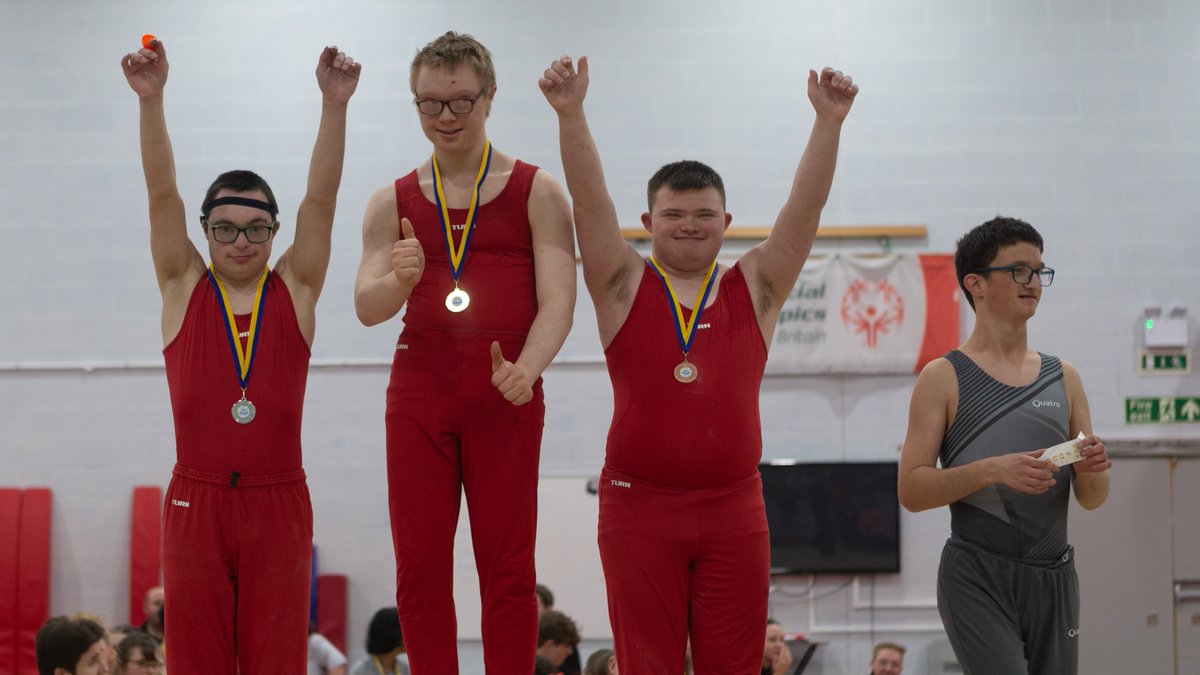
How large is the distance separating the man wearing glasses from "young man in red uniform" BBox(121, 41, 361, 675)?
2.05 m

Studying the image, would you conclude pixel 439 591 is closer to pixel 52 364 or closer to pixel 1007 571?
pixel 1007 571

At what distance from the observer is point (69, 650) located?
18.5 feet

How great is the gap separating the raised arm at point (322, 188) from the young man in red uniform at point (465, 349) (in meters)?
0.24

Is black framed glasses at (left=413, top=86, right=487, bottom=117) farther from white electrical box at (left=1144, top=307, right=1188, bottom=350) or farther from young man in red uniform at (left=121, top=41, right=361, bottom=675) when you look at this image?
white electrical box at (left=1144, top=307, right=1188, bottom=350)

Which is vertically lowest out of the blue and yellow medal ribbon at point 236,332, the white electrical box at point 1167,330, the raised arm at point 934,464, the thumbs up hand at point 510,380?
the raised arm at point 934,464

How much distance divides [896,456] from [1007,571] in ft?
22.5

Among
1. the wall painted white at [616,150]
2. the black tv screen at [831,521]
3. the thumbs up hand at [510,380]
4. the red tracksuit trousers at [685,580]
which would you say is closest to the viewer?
the thumbs up hand at [510,380]

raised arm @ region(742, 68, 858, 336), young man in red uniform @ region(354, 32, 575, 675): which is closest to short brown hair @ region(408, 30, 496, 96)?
young man in red uniform @ region(354, 32, 575, 675)

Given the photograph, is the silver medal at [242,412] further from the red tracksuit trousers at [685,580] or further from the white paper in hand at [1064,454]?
the white paper in hand at [1064,454]

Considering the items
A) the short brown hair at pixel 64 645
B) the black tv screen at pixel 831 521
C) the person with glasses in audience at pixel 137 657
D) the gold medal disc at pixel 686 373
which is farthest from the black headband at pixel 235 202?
the black tv screen at pixel 831 521

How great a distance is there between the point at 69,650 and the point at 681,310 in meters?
3.48

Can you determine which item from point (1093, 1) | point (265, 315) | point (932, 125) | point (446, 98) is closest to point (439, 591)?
point (265, 315)

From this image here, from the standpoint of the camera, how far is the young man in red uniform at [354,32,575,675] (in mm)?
3801

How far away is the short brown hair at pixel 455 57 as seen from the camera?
3.87m
